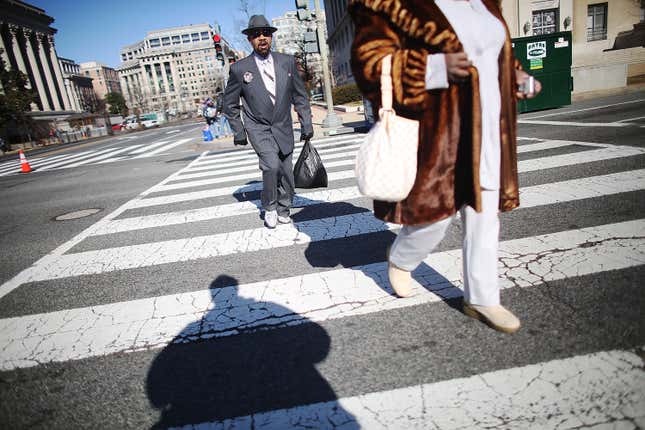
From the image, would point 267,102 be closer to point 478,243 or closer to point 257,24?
point 257,24

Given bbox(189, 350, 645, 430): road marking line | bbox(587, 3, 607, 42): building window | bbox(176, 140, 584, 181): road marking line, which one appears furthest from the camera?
bbox(587, 3, 607, 42): building window

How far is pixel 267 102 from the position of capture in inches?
163

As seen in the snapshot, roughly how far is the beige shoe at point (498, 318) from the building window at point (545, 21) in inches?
1195

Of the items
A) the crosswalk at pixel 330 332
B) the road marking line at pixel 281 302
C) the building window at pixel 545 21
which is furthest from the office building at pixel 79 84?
the road marking line at pixel 281 302

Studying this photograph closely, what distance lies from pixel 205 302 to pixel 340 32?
56.3m

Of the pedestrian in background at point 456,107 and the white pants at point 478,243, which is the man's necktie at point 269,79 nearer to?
the pedestrian in background at point 456,107

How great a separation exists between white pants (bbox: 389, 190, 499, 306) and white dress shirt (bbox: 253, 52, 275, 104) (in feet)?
8.67

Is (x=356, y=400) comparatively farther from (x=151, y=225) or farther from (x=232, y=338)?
(x=151, y=225)

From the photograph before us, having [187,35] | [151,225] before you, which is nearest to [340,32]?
[151,225]

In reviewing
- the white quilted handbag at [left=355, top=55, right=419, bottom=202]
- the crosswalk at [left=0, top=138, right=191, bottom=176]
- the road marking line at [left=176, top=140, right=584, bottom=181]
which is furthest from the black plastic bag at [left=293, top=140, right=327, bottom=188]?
the crosswalk at [left=0, top=138, right=191, bottom=176]

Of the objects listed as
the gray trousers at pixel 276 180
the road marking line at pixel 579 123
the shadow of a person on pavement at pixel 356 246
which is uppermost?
the gray trousers at pixel 276 180

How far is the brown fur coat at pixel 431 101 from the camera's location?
1763 mm

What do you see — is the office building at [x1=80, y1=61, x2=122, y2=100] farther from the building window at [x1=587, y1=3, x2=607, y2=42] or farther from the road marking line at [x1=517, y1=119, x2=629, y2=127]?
the road marking line at [x1=517, y1=119, x2=629, y2=127]

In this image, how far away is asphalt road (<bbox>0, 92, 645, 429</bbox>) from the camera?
66.9 inches
